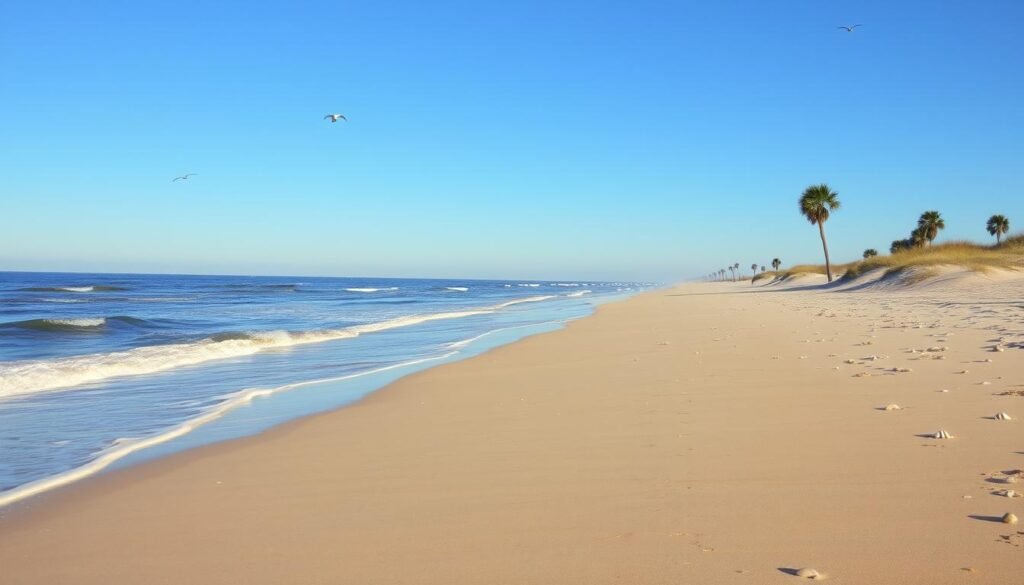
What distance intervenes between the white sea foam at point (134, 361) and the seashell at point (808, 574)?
11683 mm

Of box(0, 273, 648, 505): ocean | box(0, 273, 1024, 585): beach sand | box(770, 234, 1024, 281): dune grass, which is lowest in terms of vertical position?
box(0, 273, 648, 505): ocean

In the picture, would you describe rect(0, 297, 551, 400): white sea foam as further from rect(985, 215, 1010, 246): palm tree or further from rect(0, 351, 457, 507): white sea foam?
rect(985, 215, 1010, 246): palm tree

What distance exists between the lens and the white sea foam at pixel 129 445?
19.1ft

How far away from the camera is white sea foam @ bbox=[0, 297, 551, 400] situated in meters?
12.5

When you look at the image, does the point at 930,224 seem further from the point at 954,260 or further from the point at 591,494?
the point at 591,494

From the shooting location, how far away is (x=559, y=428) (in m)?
7.30

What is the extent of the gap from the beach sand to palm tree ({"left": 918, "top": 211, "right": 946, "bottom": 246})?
7033cm

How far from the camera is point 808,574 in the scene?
3477 mm

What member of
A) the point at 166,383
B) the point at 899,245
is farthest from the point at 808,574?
the point at 899,245

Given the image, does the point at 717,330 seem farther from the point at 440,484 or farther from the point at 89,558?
the point at 89,558

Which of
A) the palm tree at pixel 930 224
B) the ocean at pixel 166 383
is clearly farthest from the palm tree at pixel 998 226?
the ocean at pixel 166 383

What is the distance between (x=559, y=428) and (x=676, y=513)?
288cm

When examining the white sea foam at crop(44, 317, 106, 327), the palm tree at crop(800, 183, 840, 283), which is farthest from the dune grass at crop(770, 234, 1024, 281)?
the white sea foam at crop(44, 317, 106, 327)

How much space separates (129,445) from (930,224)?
256ft
